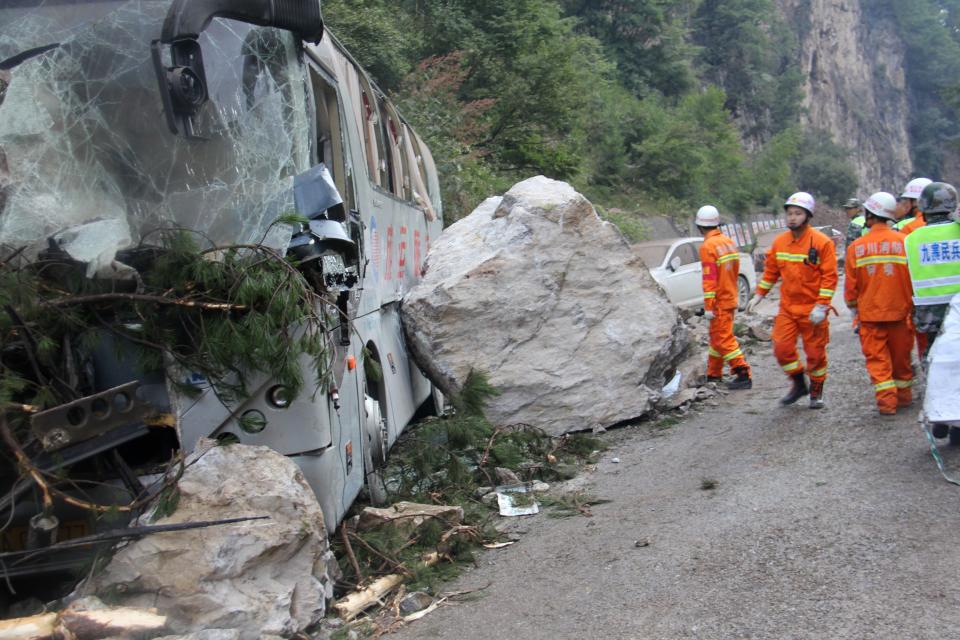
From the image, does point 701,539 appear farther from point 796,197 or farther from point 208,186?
point 796,197

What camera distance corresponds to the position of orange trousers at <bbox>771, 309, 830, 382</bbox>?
8.17 metres

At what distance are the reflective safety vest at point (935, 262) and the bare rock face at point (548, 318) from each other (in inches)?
83.2

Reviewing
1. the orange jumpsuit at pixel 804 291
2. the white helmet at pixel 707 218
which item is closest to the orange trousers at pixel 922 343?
the orange jumpsuit at pixel 804 291

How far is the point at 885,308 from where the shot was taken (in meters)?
7.62

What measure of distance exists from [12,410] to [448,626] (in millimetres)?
1992

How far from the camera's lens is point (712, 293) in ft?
30.2

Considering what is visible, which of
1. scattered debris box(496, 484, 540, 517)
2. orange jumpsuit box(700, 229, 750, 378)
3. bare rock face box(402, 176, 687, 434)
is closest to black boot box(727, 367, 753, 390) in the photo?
orange jumpsuit box(700, 229, 750, 378)

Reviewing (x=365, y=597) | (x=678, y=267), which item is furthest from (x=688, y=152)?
(x=365, y=597)

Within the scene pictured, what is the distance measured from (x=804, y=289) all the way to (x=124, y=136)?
5.39 meters

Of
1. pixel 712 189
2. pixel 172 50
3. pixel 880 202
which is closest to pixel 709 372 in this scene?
pixel 880 202

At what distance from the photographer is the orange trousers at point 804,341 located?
817 cm

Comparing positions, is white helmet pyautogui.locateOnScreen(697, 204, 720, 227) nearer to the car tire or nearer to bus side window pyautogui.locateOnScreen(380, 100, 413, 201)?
bus side window pyautogui.locateOnScreen(380, 100, 413, 201)

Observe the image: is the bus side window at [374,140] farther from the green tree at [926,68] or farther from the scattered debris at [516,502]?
the green tree at [926,68]

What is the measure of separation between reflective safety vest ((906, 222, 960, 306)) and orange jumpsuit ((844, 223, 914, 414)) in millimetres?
621
